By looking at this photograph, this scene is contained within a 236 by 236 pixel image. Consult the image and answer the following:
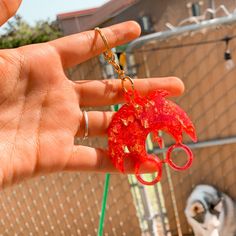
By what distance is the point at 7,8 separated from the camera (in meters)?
1.16

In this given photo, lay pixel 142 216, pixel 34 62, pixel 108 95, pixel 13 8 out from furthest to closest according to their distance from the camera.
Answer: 1. pixel 142 216
2. pixel 108 95
3. pixel 34 62
4. pixel 13 8

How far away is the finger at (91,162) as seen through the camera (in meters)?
1.43

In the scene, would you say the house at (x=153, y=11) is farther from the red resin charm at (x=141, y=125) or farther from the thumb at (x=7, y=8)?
the thumb at (x=7, y=8)

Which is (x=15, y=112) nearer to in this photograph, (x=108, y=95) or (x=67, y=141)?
(x=67, y=141)

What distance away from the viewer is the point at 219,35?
2867mm

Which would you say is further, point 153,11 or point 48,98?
point 153,11

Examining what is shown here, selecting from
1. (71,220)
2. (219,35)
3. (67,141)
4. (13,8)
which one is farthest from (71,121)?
(71,220)

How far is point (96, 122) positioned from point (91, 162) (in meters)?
0.15

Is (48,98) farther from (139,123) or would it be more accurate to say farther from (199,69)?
(199,69)

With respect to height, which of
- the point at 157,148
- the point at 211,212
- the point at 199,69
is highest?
the point at 199,69

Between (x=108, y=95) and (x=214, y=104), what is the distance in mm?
1876

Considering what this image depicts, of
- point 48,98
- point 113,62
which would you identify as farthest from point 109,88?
point 48,98

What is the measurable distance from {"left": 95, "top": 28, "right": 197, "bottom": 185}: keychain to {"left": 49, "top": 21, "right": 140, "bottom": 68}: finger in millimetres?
26

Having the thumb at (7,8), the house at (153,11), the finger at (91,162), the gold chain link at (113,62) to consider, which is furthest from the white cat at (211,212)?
the thumb at (7,8)
